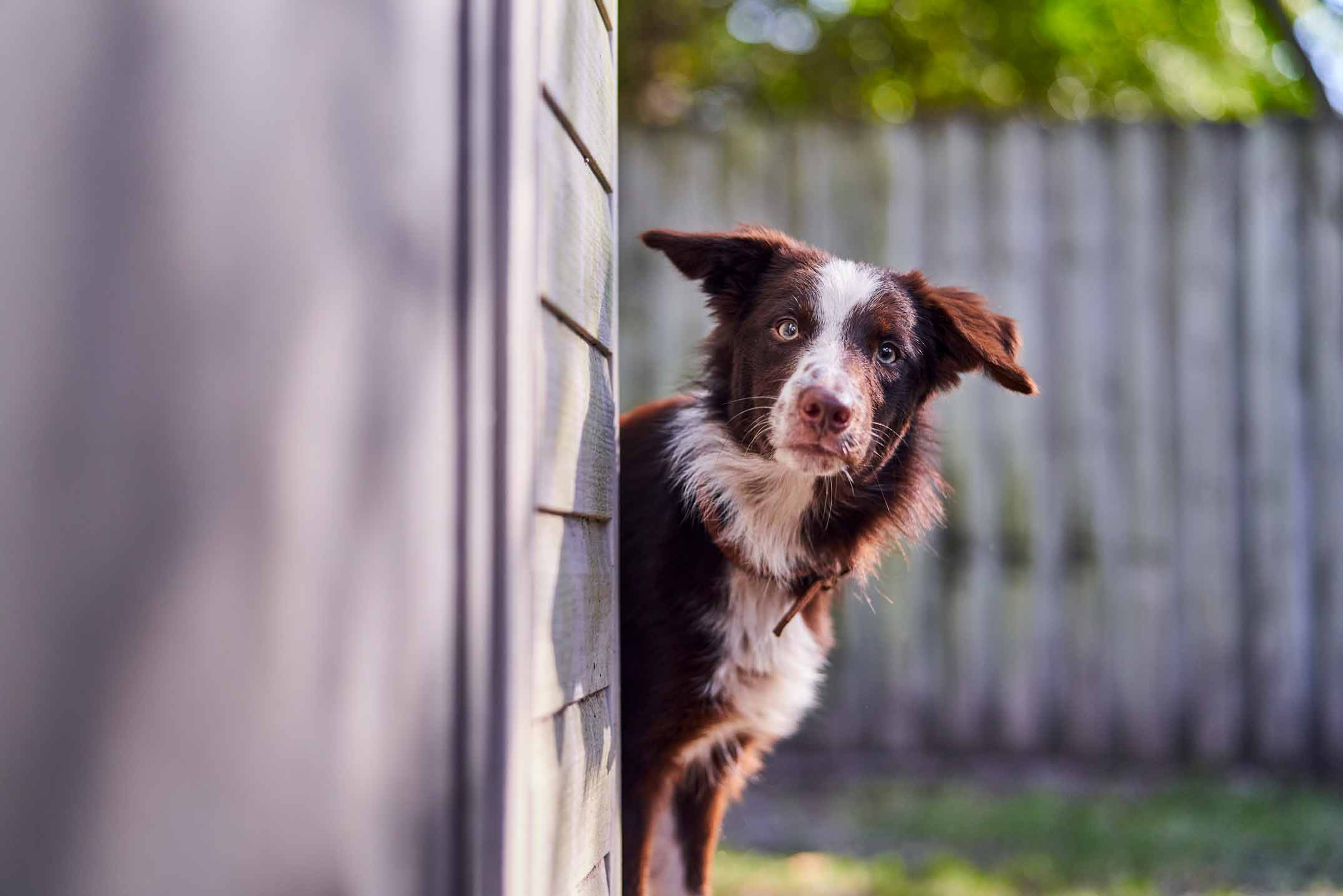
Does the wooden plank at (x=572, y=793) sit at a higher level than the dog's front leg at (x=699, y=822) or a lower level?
higher

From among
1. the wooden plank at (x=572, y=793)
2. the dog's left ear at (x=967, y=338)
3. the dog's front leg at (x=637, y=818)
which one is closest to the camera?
the wooden plank at (x=572, y=793)

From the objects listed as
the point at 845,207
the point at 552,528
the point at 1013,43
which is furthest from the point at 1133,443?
the point at 1013,43

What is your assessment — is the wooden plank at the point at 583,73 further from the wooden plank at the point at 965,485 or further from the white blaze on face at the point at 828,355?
the wooden plank at the point at 965,485

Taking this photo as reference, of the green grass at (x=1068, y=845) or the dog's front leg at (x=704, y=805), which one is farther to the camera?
the green grass at (x=1068, y=845)

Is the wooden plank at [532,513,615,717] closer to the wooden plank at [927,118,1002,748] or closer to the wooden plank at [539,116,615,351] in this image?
the wooden plank at [539,116,615,351]

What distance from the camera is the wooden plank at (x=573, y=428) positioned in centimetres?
139

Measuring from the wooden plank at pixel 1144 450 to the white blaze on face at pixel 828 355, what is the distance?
8.72 feet

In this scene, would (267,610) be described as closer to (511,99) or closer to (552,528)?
(552,528)

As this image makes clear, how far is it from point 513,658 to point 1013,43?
913 centimetres

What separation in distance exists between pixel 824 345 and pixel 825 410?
22 cm

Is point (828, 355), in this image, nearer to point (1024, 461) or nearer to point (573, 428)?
point (573, 428)

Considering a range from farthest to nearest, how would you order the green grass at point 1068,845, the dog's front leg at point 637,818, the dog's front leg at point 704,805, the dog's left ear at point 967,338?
the green grass at point 1068,845, the dog's front leg at point 704,805, the dog's left ear at point 967,338, the dog's front leg at point 637,818

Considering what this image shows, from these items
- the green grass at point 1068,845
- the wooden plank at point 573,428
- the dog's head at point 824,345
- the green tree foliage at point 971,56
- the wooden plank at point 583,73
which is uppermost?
the green tree foliage at point 971,56

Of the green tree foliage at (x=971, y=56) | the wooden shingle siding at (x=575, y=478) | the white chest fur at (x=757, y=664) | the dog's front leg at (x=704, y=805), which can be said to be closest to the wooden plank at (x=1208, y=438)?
the dog's front leg at (x=704, y=805)
